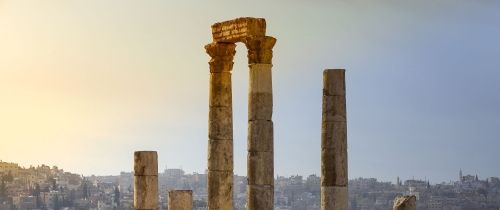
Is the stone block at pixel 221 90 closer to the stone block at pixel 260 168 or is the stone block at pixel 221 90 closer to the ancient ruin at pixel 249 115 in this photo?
the ancient ruin at pixel 249 115

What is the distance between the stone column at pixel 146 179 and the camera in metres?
37.5

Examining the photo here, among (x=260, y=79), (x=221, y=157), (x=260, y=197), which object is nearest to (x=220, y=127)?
(x=221, y=157)

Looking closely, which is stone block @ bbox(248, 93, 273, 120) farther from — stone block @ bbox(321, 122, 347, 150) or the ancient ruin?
stone block @ bbox(321, 122, 347, 150)

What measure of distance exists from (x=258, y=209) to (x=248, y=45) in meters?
4.49

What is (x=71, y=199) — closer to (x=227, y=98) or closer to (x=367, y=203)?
(x=367, y=203)

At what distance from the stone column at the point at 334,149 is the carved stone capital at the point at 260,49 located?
3.30m

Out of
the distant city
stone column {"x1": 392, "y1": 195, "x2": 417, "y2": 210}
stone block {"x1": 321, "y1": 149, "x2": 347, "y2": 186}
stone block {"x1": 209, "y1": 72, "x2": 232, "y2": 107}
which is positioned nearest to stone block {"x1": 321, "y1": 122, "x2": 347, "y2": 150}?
stone block {"x1": 321, "y1": 149, "x2": 347, "y2": 186}

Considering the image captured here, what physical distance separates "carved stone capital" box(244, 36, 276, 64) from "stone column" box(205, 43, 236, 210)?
6.37 feet

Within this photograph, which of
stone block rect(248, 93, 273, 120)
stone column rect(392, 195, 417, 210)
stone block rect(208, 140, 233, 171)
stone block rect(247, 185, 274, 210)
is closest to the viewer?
stone column rect(392, 195, 417, 210)

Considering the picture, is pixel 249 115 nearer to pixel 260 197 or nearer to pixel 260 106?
pixel 260 106

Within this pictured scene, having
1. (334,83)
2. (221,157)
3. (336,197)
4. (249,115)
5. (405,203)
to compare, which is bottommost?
(405,203)

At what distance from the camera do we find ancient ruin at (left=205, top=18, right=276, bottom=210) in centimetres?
3594

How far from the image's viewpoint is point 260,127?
118ft

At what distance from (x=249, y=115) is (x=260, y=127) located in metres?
0.62
